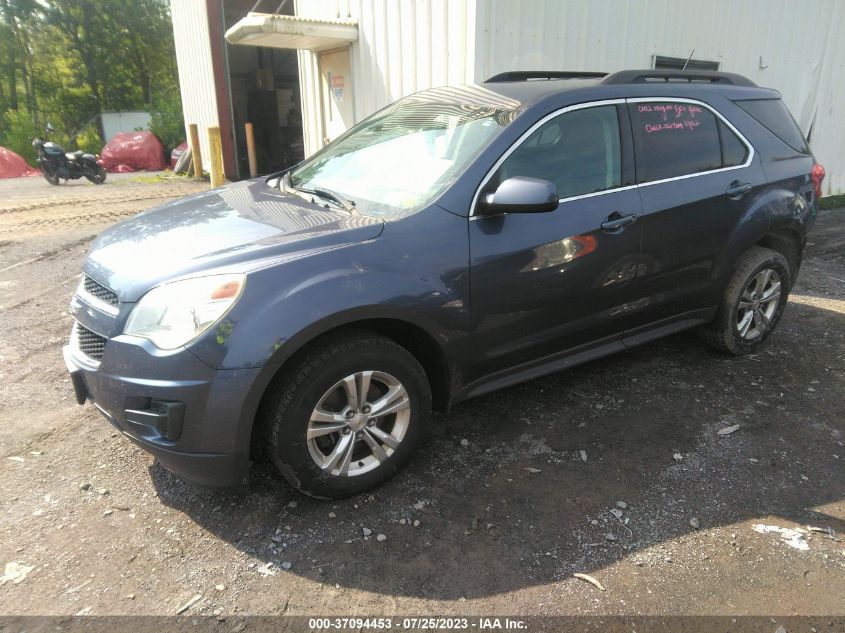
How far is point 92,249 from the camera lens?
305 cm

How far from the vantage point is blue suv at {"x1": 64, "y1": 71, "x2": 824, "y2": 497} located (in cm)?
242

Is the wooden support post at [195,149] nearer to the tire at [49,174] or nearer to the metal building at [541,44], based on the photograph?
the tire at [49,174]

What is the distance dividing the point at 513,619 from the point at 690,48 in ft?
27.1

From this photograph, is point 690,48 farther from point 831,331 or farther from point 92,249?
point 92,249

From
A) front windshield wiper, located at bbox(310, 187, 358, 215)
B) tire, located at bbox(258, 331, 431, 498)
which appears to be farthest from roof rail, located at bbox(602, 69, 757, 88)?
tire, located at bbox(258, 331, 431, 498)

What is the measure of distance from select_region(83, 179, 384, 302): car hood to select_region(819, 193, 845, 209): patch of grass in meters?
10.1

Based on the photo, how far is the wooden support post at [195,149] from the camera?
1543cm

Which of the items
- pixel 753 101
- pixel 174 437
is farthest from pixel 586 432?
pixel 753 101

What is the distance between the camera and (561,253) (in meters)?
3.10

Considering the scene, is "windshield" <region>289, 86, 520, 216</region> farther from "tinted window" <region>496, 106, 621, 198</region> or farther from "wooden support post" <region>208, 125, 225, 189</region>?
"wooden support post" <region>208, 125, 225, 189</region>

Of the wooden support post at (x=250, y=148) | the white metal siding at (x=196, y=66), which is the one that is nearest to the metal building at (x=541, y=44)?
the white metal siding at (x=196, y=66)

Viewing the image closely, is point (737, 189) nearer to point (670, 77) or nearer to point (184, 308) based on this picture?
point (670, 77)

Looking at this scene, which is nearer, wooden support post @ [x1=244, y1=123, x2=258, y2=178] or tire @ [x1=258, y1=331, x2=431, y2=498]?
tire @ [x1=258, y1=331, x2=431, y2=498]

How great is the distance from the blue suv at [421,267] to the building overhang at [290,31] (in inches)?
170
